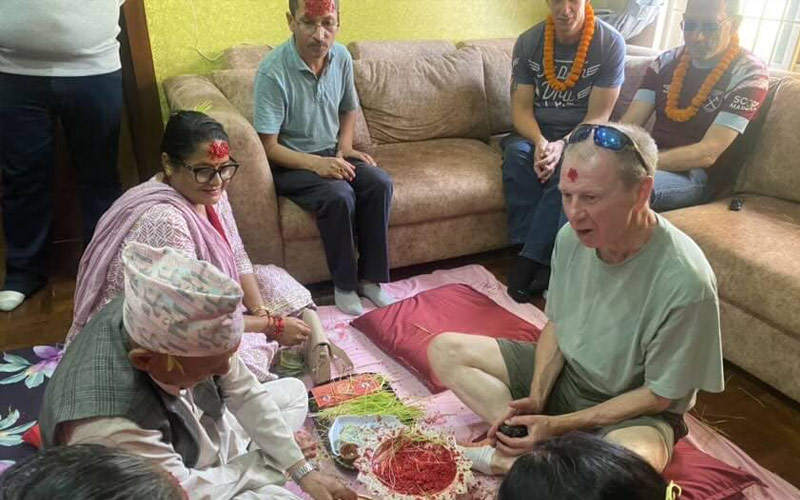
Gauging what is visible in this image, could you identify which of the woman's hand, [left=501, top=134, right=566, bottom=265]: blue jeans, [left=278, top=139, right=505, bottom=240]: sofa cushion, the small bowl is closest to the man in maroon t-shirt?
[left=501, top=134, right=566, bottom=265]: blue jeans

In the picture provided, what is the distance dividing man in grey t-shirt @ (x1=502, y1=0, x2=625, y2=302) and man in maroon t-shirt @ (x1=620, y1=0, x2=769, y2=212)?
294 millimetres

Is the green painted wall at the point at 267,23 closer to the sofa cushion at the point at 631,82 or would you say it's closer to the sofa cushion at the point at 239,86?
the sofa cushion at the point at 239,86

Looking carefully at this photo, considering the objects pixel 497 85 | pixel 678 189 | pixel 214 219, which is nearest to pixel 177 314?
pixel 214 219

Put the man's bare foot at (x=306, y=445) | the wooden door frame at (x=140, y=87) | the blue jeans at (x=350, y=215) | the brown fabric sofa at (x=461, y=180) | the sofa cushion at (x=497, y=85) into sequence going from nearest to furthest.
Answer: 1. the man's bare foot at (x=306, y=445)
2. the brown fabric sofa at (x=461, y=180)
3. the blue jeans at (x=350, y=215)
4. the wooden door frame at (x=140, y=87)
5. the sofa cushion at (x=497, y=85)

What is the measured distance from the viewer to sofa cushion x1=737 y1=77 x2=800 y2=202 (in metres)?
2.46

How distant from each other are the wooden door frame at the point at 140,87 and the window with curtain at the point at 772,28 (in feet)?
10.0

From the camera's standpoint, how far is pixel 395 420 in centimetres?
177

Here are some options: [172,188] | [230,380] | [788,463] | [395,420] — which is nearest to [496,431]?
[395,420]

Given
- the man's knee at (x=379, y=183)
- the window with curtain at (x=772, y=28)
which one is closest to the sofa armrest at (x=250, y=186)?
the man's knee at (x=379, y=183)

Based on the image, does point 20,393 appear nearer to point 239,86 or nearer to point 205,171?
point 205,171

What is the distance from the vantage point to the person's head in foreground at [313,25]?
235 cm

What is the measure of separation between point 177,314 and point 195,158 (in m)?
0.85

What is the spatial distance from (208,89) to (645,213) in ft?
6.50

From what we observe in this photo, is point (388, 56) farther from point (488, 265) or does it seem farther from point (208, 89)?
point (488, 265)
